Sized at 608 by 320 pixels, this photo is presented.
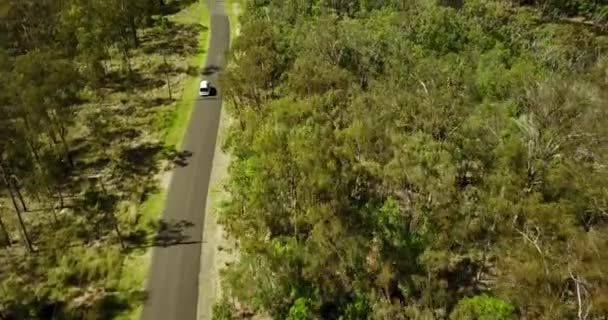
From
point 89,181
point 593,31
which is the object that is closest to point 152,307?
point 89,181

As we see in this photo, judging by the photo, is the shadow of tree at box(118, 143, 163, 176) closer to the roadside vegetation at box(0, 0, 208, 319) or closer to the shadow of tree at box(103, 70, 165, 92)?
the roadside vegetation at box(0, 0, 208, 319)

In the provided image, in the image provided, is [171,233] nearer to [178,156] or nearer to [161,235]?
[161,235]

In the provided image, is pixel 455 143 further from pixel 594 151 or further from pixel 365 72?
pixel 365 72

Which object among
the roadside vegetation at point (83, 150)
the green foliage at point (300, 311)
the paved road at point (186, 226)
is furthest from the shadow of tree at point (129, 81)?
the green foliage at point (300, 311)

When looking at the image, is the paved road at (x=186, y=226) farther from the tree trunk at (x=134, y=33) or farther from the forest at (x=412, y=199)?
the tree trunk at (x=134, y=33)

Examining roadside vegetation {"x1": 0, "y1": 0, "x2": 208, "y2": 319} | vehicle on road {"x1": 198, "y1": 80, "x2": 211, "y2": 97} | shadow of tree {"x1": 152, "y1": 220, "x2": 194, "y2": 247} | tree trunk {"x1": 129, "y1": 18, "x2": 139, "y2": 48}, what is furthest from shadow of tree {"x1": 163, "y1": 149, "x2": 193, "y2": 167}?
tree trunk {"x1": 129, "y1": 18, "x2": 139, "y2": 48}
